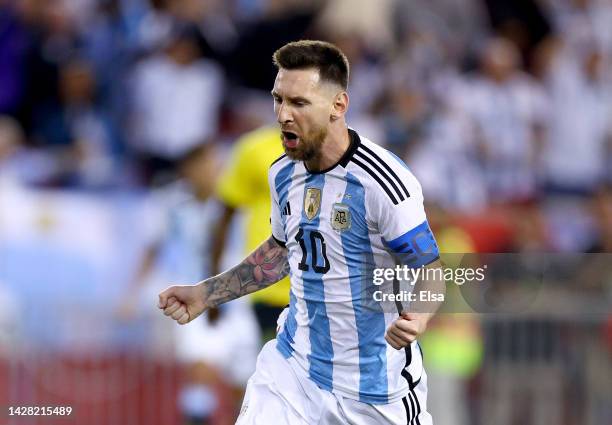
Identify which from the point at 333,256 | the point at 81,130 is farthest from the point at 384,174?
the point at 81,130

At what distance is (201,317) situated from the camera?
1005cm

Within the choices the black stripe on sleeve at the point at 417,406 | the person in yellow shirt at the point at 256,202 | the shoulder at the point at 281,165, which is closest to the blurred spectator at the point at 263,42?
the person in yellow shirt at the point at 256,202

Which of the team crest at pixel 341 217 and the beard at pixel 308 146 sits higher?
the beard at pixel 308 146

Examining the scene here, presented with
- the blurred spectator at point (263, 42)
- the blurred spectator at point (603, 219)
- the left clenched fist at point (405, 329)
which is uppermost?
the blurred spectator at point (263, 42)

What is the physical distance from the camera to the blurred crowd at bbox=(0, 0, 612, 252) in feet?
41.0

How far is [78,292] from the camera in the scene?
36.4 feet

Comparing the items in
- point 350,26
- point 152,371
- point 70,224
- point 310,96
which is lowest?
point 152,371

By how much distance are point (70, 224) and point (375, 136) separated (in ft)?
10.2

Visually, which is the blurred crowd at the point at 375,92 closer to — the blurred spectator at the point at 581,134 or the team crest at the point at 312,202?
the blurred spectator at the point at 581,134

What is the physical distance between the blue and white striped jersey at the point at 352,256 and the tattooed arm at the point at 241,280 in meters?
0.36

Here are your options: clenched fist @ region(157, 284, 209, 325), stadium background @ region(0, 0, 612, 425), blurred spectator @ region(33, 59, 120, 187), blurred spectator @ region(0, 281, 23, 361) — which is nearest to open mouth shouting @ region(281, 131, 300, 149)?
clenched fist @ region(157, 284, 209, 325)

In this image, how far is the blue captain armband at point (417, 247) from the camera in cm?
562

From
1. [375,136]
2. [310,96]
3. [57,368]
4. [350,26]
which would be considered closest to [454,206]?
[375,136]

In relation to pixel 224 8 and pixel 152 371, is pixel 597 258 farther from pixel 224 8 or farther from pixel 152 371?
pixel 224 8
